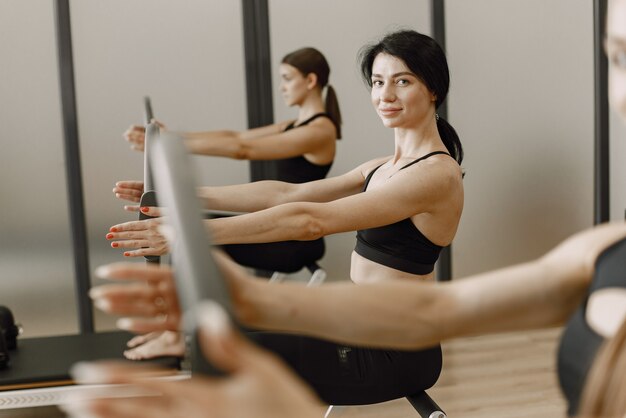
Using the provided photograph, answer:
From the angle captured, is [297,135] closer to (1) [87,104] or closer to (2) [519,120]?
(1) [87,104]

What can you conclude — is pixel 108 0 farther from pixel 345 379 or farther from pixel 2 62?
pixel 345 379

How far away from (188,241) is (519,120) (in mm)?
3641

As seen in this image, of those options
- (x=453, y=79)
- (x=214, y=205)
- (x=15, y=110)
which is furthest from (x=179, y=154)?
(x=453, y=79)

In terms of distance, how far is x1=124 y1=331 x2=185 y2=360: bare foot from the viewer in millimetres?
2785

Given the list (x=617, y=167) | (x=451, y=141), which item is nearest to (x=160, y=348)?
(x=451, y=141)

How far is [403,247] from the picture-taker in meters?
2.10

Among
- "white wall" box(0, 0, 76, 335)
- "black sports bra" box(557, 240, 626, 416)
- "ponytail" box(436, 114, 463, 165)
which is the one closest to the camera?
"black sports bra" box(557, 240, 626, 416)

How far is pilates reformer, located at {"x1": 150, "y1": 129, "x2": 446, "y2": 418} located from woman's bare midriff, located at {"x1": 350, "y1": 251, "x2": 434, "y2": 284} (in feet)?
4.33

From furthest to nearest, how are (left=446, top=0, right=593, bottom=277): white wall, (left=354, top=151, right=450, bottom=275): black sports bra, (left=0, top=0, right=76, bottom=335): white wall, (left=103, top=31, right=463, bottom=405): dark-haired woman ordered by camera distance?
(left=446, top=0, right=593, bottom=277): white wall → (left=0, top=0, right=76, bottom=335): white wall → (left=354, top=151, right=450, bottom=275): black sports bra → (left=103, top=31, right=463, bottom=405): dark-haired woman

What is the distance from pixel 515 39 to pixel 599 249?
3.15 m

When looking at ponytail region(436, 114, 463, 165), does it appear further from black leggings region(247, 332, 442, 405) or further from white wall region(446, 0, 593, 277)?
white wall region(446, 0, 593, 277)

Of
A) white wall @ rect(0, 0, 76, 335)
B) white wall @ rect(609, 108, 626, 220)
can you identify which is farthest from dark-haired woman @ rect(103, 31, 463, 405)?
white wall @ rect(609, 108, 626, 220)

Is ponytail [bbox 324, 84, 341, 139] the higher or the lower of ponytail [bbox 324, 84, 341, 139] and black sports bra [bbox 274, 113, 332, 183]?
the higher

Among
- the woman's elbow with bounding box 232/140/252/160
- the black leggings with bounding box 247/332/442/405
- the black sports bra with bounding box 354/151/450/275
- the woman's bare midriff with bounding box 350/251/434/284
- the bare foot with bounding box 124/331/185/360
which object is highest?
the woman's elbow with bounding box 232/140/252/160
